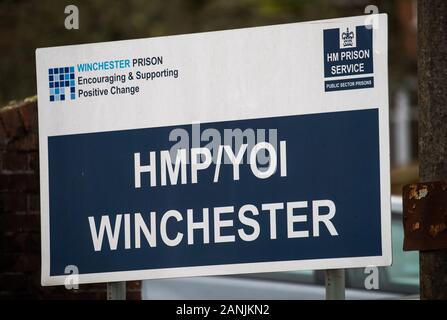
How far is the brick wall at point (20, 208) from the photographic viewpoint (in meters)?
4.75

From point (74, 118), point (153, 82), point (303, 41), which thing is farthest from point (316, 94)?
point (74, 118)

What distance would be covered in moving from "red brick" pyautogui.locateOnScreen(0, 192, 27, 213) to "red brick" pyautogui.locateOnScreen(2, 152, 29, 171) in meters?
0.13

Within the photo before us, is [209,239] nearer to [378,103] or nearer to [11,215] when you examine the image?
[378,103]

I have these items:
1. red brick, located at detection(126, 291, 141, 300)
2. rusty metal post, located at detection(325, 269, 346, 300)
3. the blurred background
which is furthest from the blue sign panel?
the blurred background

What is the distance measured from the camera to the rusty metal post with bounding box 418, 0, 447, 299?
3.47 meters

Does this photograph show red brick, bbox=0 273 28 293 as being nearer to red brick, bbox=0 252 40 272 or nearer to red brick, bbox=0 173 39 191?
red brick, bbox=0 252 40 272

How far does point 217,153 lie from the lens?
144 inches

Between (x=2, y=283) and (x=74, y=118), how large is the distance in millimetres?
1339

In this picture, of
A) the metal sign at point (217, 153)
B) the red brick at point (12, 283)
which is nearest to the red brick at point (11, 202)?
the red brick at point (12, 283)

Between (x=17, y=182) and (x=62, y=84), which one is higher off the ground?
(x=62, y=84)

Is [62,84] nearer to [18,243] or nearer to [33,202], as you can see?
[33,202]

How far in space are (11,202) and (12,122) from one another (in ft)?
1.34

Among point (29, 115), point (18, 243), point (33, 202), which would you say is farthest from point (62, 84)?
point (18, 243)

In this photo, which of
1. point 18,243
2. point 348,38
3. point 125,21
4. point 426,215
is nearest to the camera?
point 426,215
